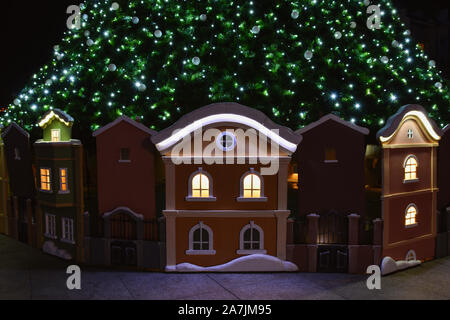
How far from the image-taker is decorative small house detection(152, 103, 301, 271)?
436 inches

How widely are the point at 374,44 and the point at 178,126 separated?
8.81 meters

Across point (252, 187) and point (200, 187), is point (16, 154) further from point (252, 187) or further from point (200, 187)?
point (252, 187)

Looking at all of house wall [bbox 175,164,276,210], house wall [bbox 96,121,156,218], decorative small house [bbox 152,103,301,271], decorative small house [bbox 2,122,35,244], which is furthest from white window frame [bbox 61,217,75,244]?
house wall [bbox 175,164,276,210]

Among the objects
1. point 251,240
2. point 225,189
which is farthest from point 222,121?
Answer: point 251,240

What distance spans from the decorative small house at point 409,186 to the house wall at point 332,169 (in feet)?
2.52

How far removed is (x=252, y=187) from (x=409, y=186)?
5.12 meters

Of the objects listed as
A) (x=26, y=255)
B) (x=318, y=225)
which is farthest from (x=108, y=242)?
(x=318, y=225)

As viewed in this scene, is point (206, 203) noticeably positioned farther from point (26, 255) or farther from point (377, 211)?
point (377, 211)

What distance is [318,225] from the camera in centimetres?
→ 1145

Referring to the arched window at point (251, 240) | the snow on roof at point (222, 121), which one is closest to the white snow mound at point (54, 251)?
the snow on roof at point (222, 121)

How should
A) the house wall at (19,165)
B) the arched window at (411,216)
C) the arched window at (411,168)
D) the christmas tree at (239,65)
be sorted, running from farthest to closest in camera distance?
the house wall at (19,165) → the christmas tree at (239,65) → the arched window at (411,216) → the arched window at (411,168)

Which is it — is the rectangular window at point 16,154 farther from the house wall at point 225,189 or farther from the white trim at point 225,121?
the house wall at point 225,189

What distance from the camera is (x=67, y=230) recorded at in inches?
508

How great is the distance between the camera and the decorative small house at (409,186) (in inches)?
447
